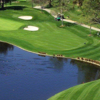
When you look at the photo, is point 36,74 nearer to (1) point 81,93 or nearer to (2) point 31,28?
(1) point 81,93

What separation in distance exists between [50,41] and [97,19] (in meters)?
17.4

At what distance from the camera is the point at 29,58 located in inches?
3182

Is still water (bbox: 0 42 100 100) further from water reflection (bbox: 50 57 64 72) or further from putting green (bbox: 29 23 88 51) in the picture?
putting green (bbox: 29 23 88 51)

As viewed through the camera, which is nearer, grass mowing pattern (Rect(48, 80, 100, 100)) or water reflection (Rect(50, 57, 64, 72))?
grass mowing pattern (Rect(48, 80, 100, 100))

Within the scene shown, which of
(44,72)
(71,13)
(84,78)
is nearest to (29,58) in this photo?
(44,72)

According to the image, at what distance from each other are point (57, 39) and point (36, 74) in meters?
32.1

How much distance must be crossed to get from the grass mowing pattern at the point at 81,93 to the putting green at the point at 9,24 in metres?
59.9

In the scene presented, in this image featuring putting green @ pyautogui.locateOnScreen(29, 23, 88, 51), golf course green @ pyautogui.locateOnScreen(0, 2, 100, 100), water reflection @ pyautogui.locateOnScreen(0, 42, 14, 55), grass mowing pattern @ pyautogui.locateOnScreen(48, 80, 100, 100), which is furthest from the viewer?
putting green @ pyautogui.locateOnScreen(29, 23, 88, 51)

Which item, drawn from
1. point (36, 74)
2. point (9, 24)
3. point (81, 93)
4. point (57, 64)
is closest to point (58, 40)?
point (57, 64)

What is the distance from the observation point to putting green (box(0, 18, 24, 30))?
114m

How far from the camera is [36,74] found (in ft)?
223

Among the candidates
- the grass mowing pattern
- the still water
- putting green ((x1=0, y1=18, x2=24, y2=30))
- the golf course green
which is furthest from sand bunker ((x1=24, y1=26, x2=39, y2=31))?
the grass mowing pattern

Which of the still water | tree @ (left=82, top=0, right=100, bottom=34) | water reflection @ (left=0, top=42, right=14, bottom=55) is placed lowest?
the still water

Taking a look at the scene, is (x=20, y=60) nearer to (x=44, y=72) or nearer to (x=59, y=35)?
(x=44, y=72)
